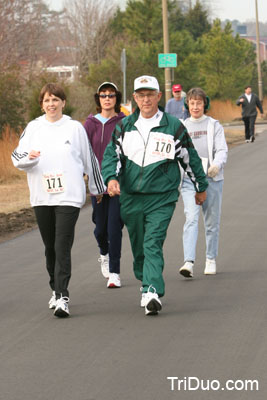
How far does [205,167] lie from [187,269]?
3.08ft

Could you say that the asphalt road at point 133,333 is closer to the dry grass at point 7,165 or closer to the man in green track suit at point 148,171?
the man in green track suit at point 148,171

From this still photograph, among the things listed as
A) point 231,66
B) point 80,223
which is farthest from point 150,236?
point 231,66

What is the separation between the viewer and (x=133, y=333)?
23.0 feet

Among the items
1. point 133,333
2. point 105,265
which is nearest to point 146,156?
point 133,333

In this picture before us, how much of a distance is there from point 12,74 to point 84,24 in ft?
139

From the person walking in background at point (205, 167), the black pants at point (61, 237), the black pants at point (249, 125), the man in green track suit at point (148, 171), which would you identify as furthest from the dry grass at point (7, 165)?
the black pants at point (249, 125)

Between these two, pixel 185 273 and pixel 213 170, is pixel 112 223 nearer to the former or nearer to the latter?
pixel 185 273

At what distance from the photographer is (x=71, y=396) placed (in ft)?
17.9

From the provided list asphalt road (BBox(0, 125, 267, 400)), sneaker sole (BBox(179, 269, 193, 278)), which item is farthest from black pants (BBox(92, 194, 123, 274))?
sneaker sole (BBox(179, 269, 193, 278))

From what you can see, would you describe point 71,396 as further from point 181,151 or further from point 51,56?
point 51,56

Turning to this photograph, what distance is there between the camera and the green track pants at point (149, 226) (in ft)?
25.1

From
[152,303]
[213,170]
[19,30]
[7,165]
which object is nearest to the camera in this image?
[152,303]

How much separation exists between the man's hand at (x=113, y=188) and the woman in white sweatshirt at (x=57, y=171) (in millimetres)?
330

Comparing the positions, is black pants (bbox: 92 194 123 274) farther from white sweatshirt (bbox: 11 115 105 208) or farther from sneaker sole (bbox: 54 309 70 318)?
sneaker sole (bbox: 54 309 70 318)
